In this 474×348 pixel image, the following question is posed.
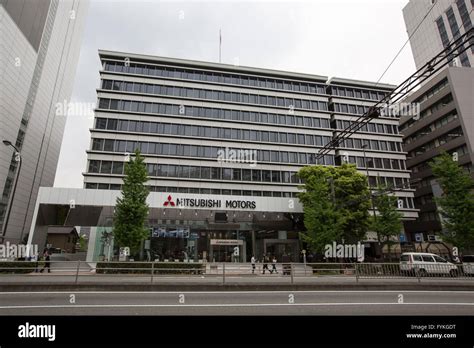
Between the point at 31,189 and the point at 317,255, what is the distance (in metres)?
57.6

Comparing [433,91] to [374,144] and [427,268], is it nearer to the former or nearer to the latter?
[374,144]

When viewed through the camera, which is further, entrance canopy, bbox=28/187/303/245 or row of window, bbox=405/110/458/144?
row of window, bbox=405/110/458/144

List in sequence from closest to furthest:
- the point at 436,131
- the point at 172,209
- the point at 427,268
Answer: the point at 427,268 < the point at 172,209 < the point at 436,131

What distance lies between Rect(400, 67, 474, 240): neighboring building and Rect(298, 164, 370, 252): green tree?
17.3m

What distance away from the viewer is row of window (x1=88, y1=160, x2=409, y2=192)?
3662cm

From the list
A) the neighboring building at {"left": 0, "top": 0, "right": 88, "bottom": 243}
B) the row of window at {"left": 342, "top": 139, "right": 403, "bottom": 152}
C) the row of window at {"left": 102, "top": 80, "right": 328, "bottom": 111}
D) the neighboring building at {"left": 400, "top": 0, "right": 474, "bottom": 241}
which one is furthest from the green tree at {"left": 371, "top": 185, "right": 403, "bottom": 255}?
the neighboring building at {"left": 0, "top": 0, "right": 88, "bottom": 243}

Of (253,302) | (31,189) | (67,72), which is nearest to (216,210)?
(253,302)

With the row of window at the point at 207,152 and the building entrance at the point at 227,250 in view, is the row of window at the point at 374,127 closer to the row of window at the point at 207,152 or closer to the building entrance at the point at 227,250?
the row of window at the point at 207,152

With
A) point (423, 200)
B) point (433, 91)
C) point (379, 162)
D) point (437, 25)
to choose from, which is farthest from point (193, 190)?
point (437, 25)

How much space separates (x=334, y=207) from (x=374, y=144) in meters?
29.2

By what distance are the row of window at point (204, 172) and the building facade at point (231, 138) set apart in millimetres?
140

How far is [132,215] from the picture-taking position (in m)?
21.6

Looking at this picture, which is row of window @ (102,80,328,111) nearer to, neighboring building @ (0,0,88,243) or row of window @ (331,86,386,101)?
row of window @ (331,86,386,101)

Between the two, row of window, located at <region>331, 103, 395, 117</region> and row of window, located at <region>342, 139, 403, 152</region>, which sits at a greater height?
row of window, located at <region>331, 103, 395, 117</region>
